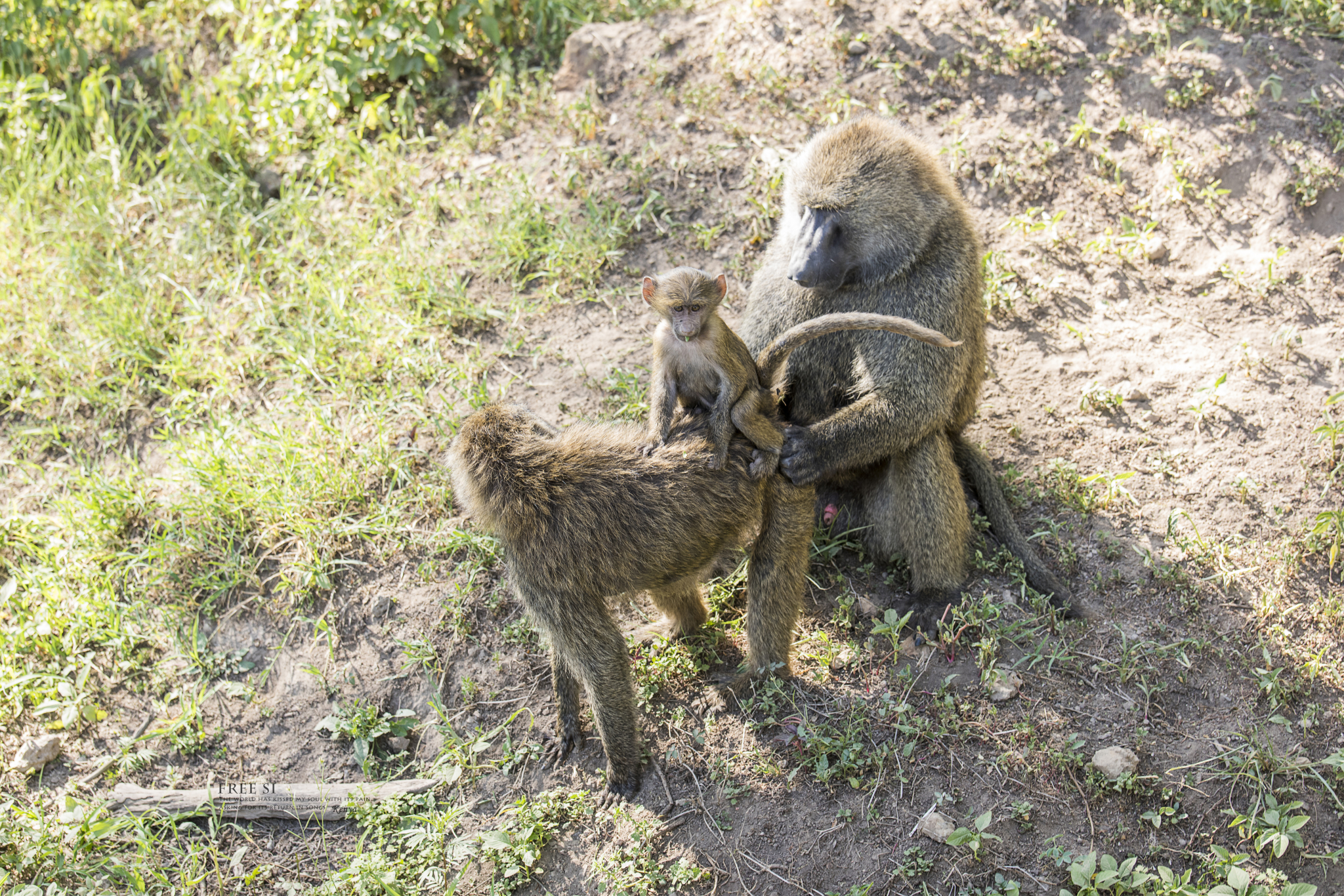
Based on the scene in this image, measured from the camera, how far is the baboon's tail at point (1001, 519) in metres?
3.45

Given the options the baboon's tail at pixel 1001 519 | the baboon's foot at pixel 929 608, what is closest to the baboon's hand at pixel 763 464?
the baboon's foot at pixel 929 608

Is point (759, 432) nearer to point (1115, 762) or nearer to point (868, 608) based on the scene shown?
point (868, 608)

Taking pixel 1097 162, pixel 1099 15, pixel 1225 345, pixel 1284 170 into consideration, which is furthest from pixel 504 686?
pixel 1099 15

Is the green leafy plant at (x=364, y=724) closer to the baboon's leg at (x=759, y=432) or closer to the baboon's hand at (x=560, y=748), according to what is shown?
the baboon's hand at (x=560, y=748)

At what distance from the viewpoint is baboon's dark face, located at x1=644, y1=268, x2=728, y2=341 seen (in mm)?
2922

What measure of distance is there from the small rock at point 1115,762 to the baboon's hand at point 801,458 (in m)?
1.20

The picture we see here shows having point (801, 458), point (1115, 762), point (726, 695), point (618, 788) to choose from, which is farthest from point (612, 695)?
point (1115, 762)

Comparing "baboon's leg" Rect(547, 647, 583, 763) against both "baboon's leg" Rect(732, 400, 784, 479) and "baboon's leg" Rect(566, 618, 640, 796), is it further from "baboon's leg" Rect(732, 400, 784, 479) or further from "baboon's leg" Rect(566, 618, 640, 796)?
"baboon's leg" Rect(732, 400, 784, 479)

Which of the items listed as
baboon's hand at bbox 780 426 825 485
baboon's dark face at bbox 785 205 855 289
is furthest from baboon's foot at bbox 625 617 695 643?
baboon's dark face at bbox 785 205 855 289

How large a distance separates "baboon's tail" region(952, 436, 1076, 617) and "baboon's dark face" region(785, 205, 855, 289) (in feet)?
2.88

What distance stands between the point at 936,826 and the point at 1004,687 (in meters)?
0.58

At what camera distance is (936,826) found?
285cm

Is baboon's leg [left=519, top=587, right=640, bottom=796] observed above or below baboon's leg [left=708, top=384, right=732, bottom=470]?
below

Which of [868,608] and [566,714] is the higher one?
[566,714]
